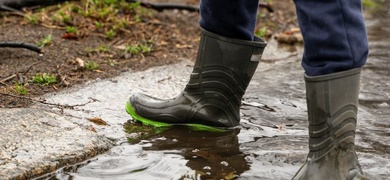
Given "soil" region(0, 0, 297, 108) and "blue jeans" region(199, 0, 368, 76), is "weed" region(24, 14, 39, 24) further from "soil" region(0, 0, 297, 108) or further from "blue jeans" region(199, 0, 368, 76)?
"blue jeans" region(199, 0, 368, 76)

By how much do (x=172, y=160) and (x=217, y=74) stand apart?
0.55 meters

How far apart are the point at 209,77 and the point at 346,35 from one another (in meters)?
0.97

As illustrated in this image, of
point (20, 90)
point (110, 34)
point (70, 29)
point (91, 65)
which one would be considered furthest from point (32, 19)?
point (20, 90)

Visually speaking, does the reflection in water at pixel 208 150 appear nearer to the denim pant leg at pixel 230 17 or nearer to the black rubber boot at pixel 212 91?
the black rubber boot at pixel 212 91

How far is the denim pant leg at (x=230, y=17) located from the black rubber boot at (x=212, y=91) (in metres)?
0.03

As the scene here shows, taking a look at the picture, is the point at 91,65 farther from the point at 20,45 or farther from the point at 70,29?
the point at 70,29

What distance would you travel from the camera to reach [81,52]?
14.4 feet

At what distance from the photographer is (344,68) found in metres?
2.35

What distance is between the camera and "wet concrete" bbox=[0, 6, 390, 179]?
104 inches

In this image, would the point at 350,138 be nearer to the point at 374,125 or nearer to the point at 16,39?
the point at 374,125

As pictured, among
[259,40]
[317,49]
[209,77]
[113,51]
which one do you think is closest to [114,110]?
[209,77]

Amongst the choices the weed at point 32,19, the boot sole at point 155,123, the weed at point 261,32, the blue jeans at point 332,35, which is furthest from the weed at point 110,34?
the blue jeans at point 332,35

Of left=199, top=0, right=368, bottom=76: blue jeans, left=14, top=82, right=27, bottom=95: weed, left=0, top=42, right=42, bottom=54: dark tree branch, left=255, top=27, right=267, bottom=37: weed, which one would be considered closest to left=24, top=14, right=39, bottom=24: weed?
left=0, top=42, right=42, bottom=54: dark tree branch

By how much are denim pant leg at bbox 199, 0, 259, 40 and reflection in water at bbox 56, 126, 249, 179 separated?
487 millimetres
